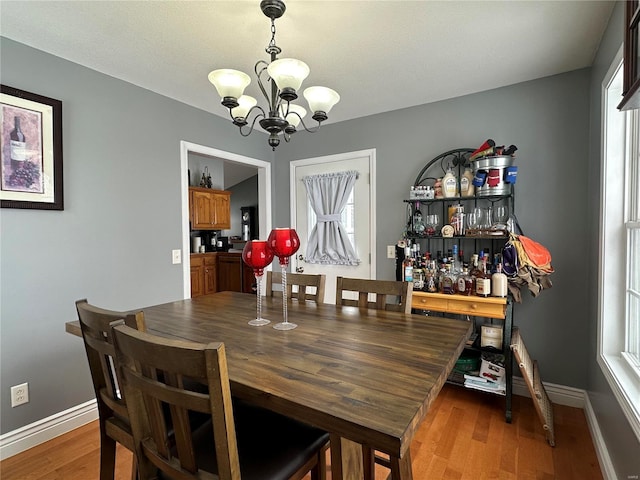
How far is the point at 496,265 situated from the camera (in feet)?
7.47

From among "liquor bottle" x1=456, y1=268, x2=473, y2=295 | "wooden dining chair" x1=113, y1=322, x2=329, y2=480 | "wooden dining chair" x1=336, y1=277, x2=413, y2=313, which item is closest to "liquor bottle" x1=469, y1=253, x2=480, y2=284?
"liquor bottle" x1=456, y1=268, x2=473, y2=295

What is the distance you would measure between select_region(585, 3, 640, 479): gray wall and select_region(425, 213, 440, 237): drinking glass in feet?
3.25

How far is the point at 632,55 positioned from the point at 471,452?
1.98m

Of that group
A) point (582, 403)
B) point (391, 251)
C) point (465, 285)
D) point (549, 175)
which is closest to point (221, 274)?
point (391, 251)

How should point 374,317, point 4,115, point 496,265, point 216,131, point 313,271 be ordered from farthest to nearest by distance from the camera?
point 313,271 < point 216,131 < point 496,265 < point 4,115 < point 374,317

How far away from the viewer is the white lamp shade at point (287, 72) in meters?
1.37

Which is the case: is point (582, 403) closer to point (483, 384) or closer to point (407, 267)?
point (483, 384)

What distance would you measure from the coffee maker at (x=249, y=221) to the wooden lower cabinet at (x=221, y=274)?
2531 mm

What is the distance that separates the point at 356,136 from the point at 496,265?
1749 mm

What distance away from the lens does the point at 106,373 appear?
116 centimetres

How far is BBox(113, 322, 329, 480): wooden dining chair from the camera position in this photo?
759 mm

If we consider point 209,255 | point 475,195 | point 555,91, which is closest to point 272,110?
point 475,195

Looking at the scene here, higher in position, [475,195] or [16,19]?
[16,19]

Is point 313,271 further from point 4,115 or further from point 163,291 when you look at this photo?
point 4,115
